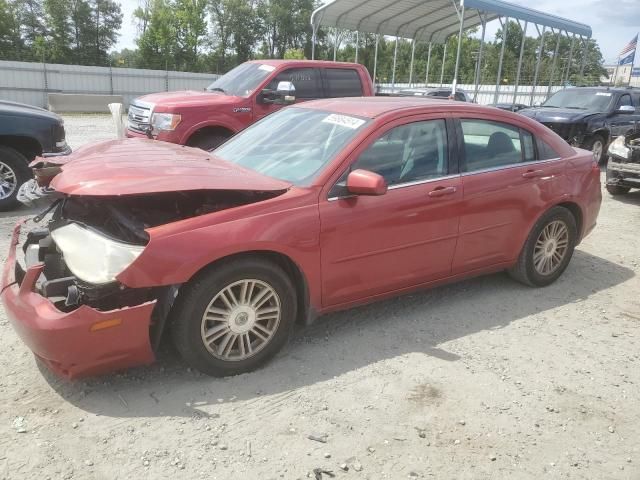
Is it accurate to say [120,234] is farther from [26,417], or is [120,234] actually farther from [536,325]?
[536,325]

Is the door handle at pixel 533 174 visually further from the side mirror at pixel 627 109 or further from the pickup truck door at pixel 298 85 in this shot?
the side mirror at pixel 627 109

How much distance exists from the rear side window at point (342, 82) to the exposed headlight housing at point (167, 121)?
2.69 meters

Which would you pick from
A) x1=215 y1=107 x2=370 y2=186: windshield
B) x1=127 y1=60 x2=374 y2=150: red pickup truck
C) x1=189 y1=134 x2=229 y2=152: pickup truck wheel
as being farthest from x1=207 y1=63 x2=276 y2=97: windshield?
x1=215 y1=107 x2=370 y2=186: windshield

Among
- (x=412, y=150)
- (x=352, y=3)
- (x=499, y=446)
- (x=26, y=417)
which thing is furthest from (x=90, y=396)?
(x=352, y=3)

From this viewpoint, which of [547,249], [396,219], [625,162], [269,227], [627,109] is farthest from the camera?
[627,109]

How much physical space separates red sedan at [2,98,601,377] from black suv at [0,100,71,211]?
3150 mm

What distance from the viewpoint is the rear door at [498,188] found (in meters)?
4.15

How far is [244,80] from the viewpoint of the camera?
886cm

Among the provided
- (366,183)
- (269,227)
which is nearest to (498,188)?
(366,183)

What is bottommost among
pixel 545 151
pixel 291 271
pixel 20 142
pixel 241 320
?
pixel 241 320

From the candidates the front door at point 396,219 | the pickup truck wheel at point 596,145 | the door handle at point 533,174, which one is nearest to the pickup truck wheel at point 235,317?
the front door at point 396,219

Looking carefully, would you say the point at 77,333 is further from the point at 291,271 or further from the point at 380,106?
the point at 380,106

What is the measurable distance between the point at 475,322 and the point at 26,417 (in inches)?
122

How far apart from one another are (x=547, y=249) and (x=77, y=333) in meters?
3.92
